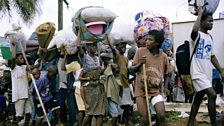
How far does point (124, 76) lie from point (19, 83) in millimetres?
2128

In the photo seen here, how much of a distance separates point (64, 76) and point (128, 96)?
1232 mm

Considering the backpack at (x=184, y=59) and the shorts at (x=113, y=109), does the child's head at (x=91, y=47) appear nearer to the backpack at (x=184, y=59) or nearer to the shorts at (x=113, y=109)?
the shorts at (x=113, y=109)

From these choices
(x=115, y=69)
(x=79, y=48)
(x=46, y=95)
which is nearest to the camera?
(x=79, y=48)

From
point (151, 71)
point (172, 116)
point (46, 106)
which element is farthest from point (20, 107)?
point (151, 71)

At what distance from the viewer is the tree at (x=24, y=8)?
59.9 feet

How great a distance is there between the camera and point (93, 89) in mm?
6789

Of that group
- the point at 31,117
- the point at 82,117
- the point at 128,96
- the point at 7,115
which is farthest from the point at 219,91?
the point at 7,115

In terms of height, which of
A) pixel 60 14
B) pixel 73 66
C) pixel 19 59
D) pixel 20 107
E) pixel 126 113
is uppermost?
pixel 60 14

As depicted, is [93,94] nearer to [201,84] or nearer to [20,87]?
[201,84]

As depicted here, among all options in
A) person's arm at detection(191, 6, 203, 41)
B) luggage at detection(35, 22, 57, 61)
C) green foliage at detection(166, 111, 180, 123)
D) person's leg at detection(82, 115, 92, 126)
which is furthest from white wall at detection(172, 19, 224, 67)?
person's leg at detection(82, 115, 92, 126)

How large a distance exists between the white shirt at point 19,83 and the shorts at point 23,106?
0.09 metres

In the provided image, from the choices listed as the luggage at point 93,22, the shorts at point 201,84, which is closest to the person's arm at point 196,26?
the shorts at point 201,84

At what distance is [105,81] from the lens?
7.25 metres

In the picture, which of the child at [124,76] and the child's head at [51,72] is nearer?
the child at [124,76]
